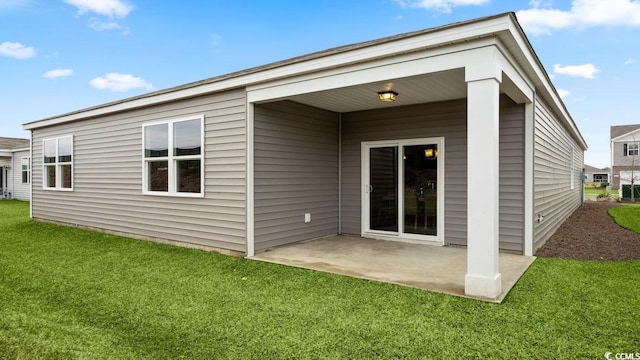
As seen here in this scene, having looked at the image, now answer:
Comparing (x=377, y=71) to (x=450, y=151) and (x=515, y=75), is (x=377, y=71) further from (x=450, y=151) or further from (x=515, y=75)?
(x=450, y=151)

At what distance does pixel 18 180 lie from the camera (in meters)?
18.7

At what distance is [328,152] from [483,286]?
4.21m

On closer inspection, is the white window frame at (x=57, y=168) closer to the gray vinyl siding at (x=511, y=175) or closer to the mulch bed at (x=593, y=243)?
the gray vinyl siding at (x=511, y=175)

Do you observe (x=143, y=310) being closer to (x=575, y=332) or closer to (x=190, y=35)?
(x=575, y=332)

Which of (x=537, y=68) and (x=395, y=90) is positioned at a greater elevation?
(x=537, y=68)

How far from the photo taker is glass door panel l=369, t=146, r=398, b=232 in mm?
6871

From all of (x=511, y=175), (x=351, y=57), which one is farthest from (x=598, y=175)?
(x=351, y=57)

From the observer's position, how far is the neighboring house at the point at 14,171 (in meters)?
18.2

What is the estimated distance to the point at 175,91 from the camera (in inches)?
251

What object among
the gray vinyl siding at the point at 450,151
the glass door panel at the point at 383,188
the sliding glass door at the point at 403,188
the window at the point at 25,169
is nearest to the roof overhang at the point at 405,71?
the gray vinyl siding at the point at 450,151

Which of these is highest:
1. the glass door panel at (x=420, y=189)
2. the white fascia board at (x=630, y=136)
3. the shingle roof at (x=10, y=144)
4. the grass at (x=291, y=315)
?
the white fascia board at (x=630, y=136)

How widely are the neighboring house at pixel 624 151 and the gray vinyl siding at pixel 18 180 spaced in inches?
1427

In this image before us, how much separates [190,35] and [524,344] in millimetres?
14478

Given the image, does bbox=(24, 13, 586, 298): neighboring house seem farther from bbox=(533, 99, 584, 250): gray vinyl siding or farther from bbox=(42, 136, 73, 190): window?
bbox=(42, 136, 73, 190): window
